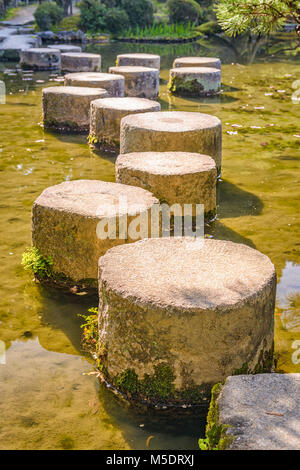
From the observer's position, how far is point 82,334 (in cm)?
388

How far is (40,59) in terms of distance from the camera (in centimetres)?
1582

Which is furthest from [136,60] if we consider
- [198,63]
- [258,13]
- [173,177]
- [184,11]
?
[184,11]

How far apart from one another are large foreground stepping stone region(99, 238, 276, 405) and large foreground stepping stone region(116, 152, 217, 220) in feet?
6.43

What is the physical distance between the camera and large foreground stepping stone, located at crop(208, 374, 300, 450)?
2340mm

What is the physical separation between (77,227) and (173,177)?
1.36 metres

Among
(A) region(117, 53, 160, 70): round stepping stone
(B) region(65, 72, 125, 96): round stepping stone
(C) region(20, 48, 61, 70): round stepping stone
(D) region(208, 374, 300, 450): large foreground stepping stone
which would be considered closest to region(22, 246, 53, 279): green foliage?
(D) region(208, 374, 300, 450): large foreground stepping stone

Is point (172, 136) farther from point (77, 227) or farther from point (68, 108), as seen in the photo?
point (68, 108)

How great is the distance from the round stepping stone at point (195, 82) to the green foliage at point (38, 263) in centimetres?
869

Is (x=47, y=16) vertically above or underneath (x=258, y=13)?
above

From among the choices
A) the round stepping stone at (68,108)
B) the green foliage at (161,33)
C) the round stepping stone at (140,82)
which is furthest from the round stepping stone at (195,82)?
the green foliage at (161,33)

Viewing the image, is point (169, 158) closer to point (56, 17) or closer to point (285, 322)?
point (285, 322)

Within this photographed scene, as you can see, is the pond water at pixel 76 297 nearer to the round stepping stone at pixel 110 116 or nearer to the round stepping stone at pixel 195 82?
the round stepping stone at pixel 110 116
